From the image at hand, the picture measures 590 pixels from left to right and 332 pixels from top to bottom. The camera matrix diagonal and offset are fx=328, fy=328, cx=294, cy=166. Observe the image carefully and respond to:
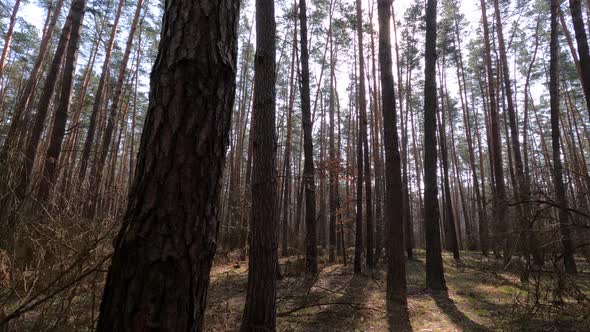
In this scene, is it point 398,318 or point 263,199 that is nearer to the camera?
point 263,199

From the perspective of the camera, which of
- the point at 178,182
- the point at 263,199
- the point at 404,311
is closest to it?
the point at 178,182

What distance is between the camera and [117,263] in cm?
118

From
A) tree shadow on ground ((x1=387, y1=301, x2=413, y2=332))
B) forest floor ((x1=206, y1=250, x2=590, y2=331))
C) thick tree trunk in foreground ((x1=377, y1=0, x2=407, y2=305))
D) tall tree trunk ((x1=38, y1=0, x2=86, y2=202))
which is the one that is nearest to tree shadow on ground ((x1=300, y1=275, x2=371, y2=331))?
forest floor ((x1=206, y1=250, x2=590, y2=331))

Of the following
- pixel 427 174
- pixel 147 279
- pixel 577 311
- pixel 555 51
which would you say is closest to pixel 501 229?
pixel 577 311

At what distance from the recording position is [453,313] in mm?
5363

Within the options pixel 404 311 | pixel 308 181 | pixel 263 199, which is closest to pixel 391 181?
pixel 404 311

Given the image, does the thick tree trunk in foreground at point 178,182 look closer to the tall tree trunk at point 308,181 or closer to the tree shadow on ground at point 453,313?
the tree shadow on ground at point 453,313

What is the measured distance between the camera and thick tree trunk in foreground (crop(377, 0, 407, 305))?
579 centimetres

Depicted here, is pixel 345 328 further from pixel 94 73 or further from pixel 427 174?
pixel 94 73

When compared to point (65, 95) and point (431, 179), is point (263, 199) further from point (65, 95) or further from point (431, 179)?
point (65, 95)

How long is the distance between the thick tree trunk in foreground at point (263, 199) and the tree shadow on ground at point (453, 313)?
306 cm

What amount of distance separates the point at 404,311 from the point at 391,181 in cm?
218

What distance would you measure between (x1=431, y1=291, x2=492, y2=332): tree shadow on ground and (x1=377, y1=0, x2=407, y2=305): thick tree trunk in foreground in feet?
2.40

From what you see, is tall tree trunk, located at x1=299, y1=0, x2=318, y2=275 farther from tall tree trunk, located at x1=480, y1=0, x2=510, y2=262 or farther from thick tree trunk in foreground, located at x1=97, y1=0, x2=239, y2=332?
thick tree trunk in foreground, located at x1=97, y1=0, x2=239, y2=332
